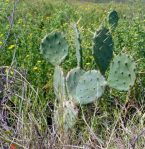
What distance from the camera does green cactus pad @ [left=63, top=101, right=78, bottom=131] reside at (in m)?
3.39

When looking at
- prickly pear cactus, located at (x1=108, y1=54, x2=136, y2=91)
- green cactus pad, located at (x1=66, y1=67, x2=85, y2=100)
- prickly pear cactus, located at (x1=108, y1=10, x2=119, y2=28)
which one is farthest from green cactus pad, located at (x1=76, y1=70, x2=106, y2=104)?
prickly pear cactus, located at (x1=108, y1=10, x2=119, y2=28)

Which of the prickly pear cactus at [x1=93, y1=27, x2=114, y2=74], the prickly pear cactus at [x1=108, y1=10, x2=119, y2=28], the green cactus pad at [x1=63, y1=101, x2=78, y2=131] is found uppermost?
the prickly pear cactus at [x1=108, y1=10, x2=119, y2=28]

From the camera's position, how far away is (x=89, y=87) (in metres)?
3.77

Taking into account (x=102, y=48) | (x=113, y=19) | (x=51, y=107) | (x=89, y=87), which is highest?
(x=113, y=19)

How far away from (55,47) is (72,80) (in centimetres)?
45

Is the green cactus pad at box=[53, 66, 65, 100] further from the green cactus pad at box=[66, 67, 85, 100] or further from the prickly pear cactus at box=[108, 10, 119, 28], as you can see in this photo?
the prickly pear cactus at box=[108, 10, 119, 28]

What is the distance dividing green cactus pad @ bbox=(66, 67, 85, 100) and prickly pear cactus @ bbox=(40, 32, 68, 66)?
304mm

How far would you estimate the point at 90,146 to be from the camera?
3.07 m

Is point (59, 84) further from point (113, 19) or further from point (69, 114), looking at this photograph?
point (113, 19)

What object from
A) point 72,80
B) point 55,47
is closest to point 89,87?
point 72,80

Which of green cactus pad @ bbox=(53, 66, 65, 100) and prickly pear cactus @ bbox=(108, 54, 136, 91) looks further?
prickly pear cactus @ bbox=(108, 54, 136, 91)

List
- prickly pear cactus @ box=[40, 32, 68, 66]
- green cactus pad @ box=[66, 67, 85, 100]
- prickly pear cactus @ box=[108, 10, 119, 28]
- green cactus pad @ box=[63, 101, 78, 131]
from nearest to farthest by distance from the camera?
green cactus pad @ box=[63, 101, 78, 131], green cactus pad @ box=[66, 67, 85, 100], prickly pear cactus @ box=[40, 32, 68, 66], prickly pear cactus @ box=[108, 10, 119, 28]

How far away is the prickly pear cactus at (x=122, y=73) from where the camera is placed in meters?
3.81

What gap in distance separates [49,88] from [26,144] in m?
1.38
